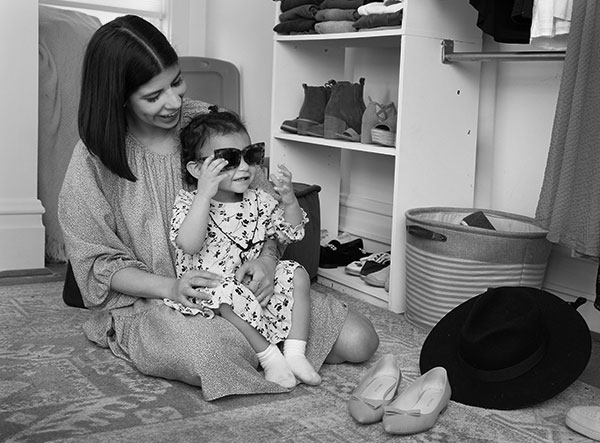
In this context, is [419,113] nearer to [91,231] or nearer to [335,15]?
[335,15]

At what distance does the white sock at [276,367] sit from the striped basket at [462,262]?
2.05 feet

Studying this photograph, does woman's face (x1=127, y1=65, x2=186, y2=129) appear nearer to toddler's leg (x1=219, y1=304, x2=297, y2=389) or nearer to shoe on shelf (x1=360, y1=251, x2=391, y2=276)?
toddler's leg (x1=219, y1=304, x2=297, y2=389)

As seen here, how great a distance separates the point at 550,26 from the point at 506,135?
73 cm

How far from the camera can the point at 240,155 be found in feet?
6.32

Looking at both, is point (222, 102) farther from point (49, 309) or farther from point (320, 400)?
point (320, 400)

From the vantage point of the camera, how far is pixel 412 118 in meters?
2.56

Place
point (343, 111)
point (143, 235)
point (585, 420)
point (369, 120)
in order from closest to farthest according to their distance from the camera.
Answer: point (585, 420), point (143, 235), point (369, 120), point (343, 111)

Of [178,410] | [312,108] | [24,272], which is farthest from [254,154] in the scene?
[24,272]

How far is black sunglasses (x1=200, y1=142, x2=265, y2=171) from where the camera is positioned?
6.24 ft

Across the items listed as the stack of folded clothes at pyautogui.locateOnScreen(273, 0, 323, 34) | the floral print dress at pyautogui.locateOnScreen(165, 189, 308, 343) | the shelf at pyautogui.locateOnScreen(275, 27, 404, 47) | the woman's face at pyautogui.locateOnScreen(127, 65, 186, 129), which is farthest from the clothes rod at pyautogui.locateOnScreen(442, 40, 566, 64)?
the woman's face at pyautogui.locateOnScreen(127, 65, 186, 129)

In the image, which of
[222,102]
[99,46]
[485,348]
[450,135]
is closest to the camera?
[485,348]

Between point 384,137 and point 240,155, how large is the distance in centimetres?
85

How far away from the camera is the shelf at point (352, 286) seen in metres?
2.70

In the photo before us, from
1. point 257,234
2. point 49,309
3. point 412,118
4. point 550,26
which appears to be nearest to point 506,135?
point 412,118
